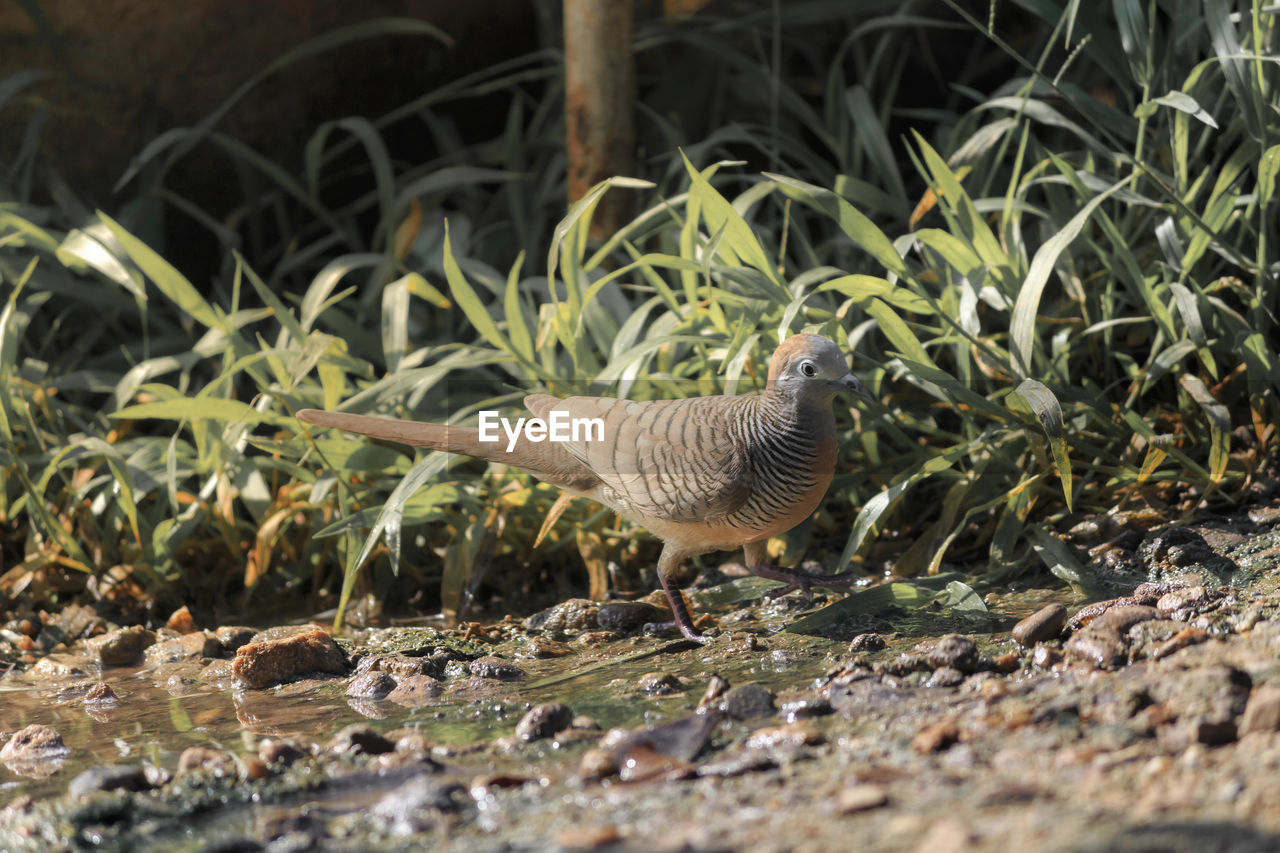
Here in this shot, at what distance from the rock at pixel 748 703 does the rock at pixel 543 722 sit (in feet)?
1.03

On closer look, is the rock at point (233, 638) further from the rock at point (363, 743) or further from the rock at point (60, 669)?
the rock at point (363, 743)

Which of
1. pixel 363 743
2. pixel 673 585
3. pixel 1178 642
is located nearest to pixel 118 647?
pixel 363 743

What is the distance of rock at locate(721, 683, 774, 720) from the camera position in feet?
7.41

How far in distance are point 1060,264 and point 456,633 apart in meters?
2.06

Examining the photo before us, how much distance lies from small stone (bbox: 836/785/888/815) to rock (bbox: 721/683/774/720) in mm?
563

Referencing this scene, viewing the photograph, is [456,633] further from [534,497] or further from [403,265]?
[403,265]

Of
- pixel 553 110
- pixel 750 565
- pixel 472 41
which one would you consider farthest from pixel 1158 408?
pixel 472 41

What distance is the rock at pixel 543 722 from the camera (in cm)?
223

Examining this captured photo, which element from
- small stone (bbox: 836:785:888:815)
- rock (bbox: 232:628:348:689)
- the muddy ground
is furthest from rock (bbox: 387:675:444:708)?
small stone (bbox: 836:785:888:815)

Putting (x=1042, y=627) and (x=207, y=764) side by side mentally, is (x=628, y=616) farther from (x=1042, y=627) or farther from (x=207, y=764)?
(x=207, y=764)

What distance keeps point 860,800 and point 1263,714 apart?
0.64m

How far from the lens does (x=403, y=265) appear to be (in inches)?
177

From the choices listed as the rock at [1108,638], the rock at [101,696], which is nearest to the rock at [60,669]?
the rock at [101,696]

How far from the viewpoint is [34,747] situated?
242cm
